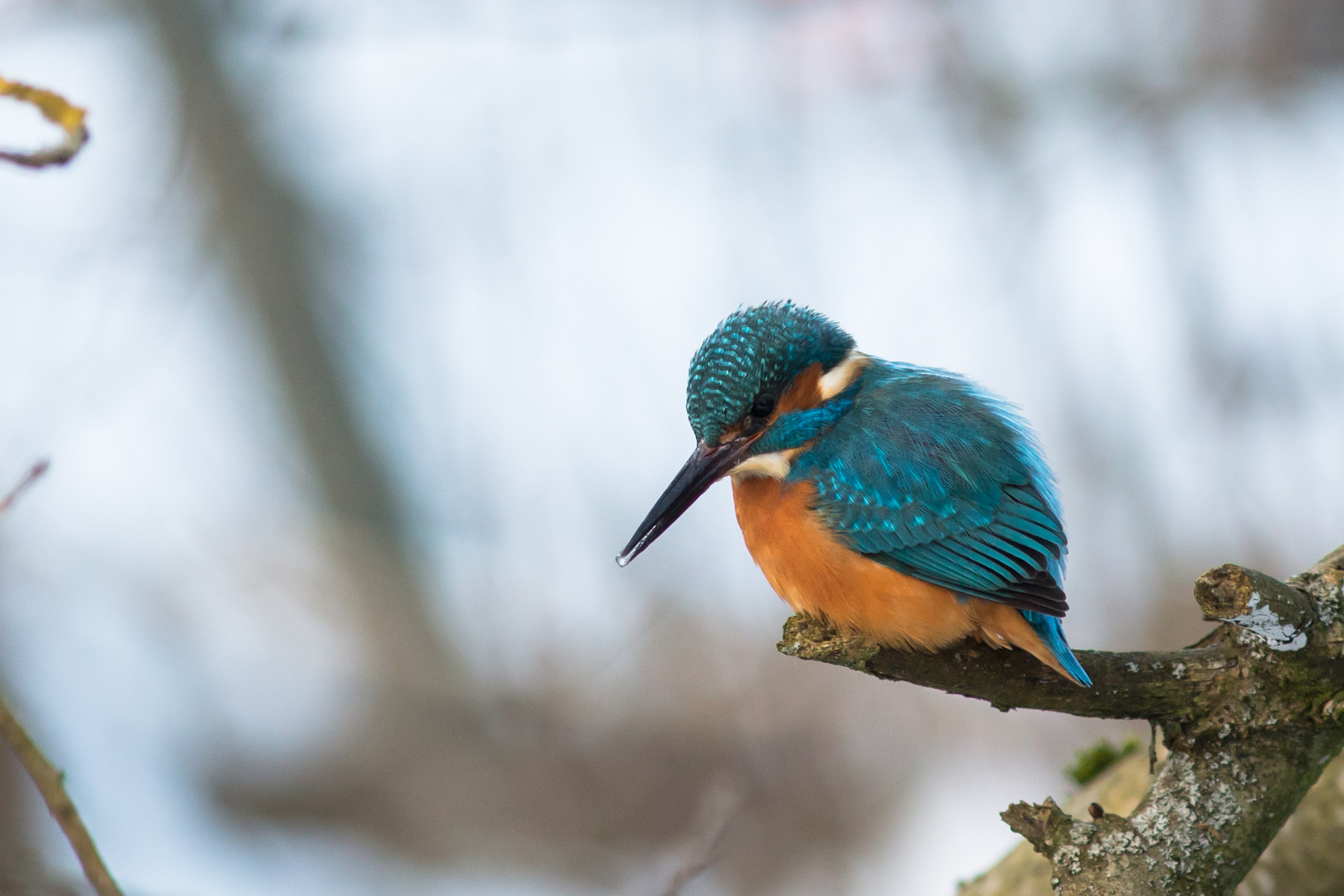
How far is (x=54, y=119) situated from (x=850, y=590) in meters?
1.24

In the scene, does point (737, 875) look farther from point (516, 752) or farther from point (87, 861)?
point (87, 861)

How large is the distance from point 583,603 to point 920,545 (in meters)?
2.95

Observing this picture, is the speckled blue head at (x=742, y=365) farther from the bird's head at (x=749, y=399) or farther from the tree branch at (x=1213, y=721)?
the tree branch at (x=1213, y=721)

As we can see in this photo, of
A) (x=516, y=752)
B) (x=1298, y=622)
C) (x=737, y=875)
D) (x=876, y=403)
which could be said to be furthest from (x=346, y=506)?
(x=1298, y=622)

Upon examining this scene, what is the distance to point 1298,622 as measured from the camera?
4.26ft

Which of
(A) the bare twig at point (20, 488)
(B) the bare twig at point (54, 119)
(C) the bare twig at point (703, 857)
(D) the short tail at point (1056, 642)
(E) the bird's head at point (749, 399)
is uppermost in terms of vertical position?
(B) the bare twig at point (54, 119)

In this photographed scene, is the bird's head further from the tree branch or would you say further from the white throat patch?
the tree branch

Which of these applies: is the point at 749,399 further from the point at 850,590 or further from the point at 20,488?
the point at 20,488

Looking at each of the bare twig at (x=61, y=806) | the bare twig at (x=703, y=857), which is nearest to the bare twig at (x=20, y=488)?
the bare twig at (x=61, y=806)

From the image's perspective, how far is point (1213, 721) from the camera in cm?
134

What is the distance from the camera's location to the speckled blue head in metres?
1.81

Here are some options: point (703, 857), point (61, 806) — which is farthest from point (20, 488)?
point (703, 857)

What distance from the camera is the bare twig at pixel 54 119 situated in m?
0.74

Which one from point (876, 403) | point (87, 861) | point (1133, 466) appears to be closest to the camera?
point (87, 861)
